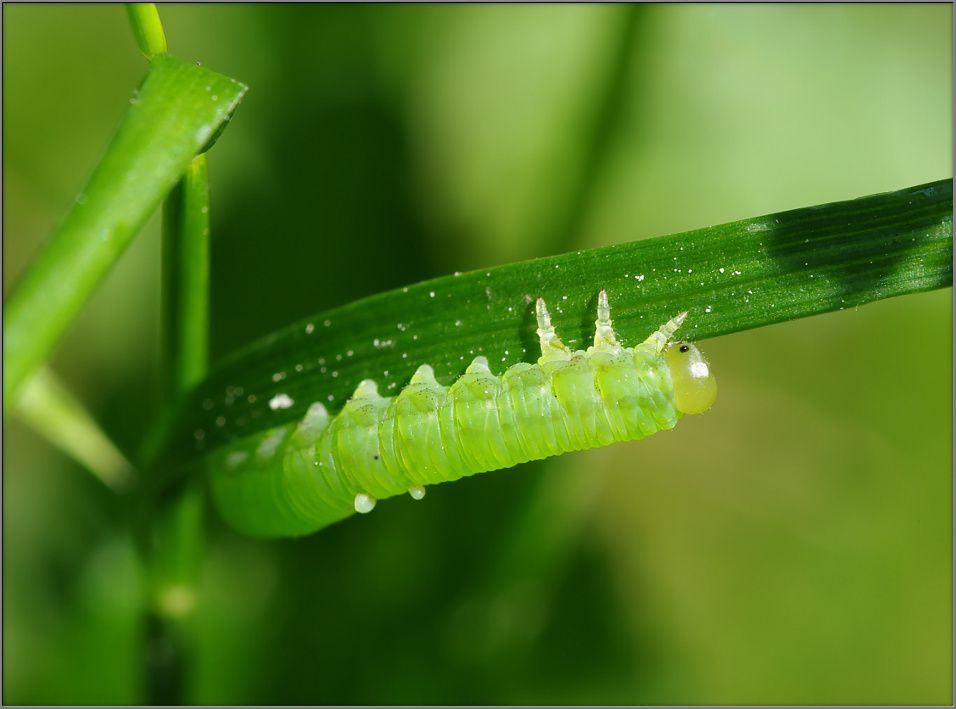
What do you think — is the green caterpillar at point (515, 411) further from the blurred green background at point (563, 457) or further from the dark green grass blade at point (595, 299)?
the blurred green background at point (563, 457)

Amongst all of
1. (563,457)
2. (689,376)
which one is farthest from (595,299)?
(563,457)

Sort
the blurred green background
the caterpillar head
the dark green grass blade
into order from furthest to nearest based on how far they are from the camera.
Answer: the blurred green background
the caterpillar head
the dark green grass blade

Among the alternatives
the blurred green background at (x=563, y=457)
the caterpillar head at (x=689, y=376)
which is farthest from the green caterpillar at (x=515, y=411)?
the blurred green background at (x=563, y=457)

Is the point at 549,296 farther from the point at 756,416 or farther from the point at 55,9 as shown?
the point at 55,9

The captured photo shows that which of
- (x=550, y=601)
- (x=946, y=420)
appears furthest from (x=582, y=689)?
(x=946, y=420)

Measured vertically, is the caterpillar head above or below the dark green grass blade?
below

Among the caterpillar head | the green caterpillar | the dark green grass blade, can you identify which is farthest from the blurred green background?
the dark green grass blade

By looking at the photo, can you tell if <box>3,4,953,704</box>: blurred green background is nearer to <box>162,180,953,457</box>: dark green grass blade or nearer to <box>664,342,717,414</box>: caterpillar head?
<box>664,342,717,414</box>: caterpillar head

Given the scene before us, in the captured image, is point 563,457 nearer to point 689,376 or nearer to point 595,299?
point 689,376
